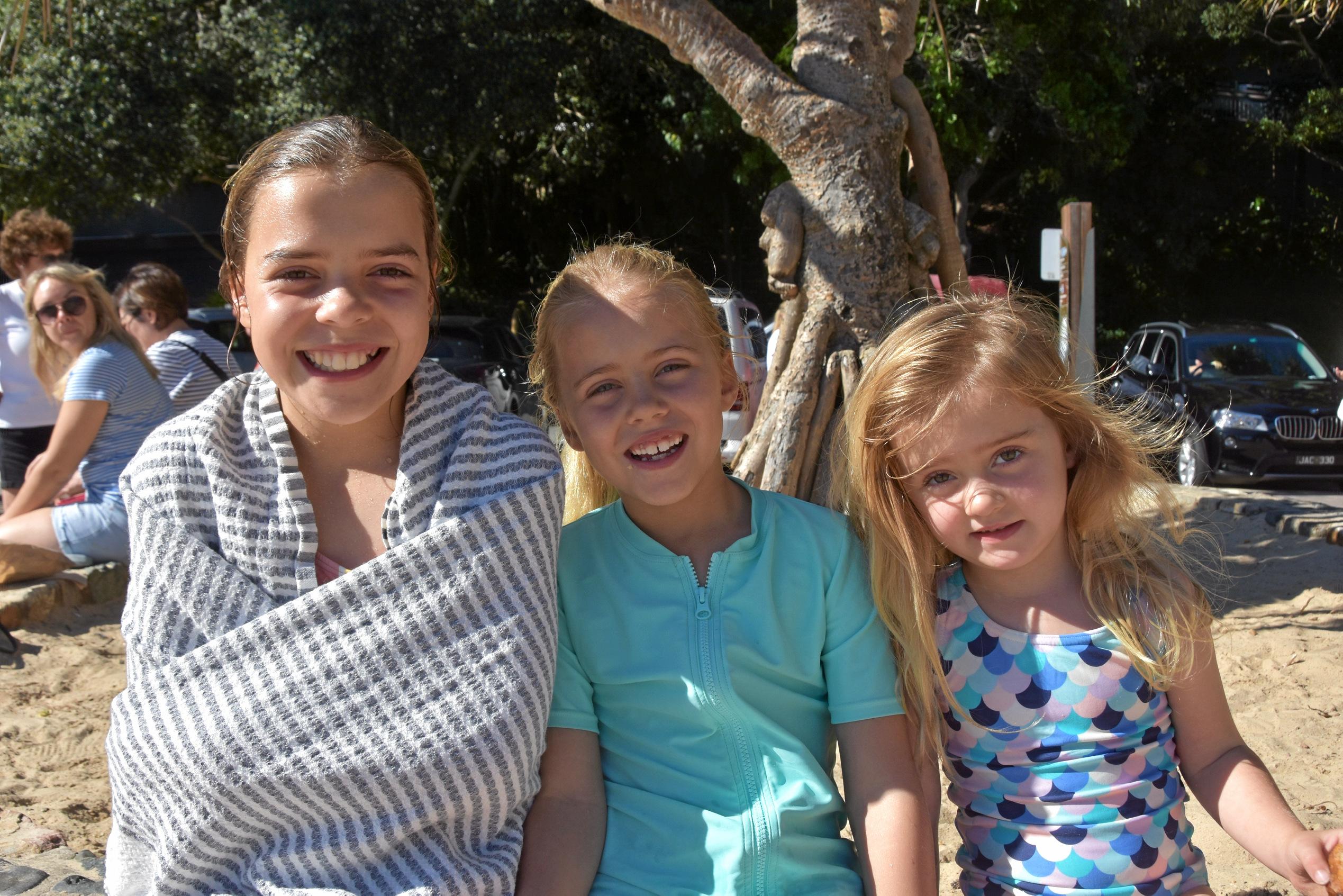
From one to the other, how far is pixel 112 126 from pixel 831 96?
12.3 meters

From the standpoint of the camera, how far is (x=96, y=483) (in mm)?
5324

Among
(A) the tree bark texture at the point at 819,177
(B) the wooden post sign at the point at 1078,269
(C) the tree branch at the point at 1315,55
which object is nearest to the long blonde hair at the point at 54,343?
(A) the tree bark texture at the point at 819,177

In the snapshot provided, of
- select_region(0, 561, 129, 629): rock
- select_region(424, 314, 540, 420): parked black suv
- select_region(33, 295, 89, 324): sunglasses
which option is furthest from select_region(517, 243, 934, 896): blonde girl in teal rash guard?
select_region(424, 314, 540, 420): parked black suv

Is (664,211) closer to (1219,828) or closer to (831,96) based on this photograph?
(831,96)

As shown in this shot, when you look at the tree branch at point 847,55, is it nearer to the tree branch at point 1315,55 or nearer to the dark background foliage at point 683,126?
the dark background foliage at point 683,126

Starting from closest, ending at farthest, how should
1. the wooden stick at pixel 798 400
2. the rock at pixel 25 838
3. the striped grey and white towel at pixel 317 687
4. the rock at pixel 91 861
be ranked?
the striped grey and white towel at pixel 317 687 → the rock at pixel 91 861 → the rock at pixel 25 838 → the wooden stick at pixel 798 400

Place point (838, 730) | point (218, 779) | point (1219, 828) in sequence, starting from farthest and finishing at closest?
1. point (1219, 828)
2. point (838, 730)
3. point (218, 779)

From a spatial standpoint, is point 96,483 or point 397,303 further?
point 96,483

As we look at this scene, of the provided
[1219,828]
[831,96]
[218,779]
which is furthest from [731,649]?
[831,96]

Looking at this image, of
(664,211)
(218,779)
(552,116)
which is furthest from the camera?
(664,211)

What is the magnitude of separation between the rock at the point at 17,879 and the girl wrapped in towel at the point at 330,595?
49.8 inches

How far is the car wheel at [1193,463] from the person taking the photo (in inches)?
389

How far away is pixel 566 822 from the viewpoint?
1.82 meters

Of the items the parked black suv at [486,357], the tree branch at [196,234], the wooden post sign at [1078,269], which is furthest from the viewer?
the tree branch at [196,234]
